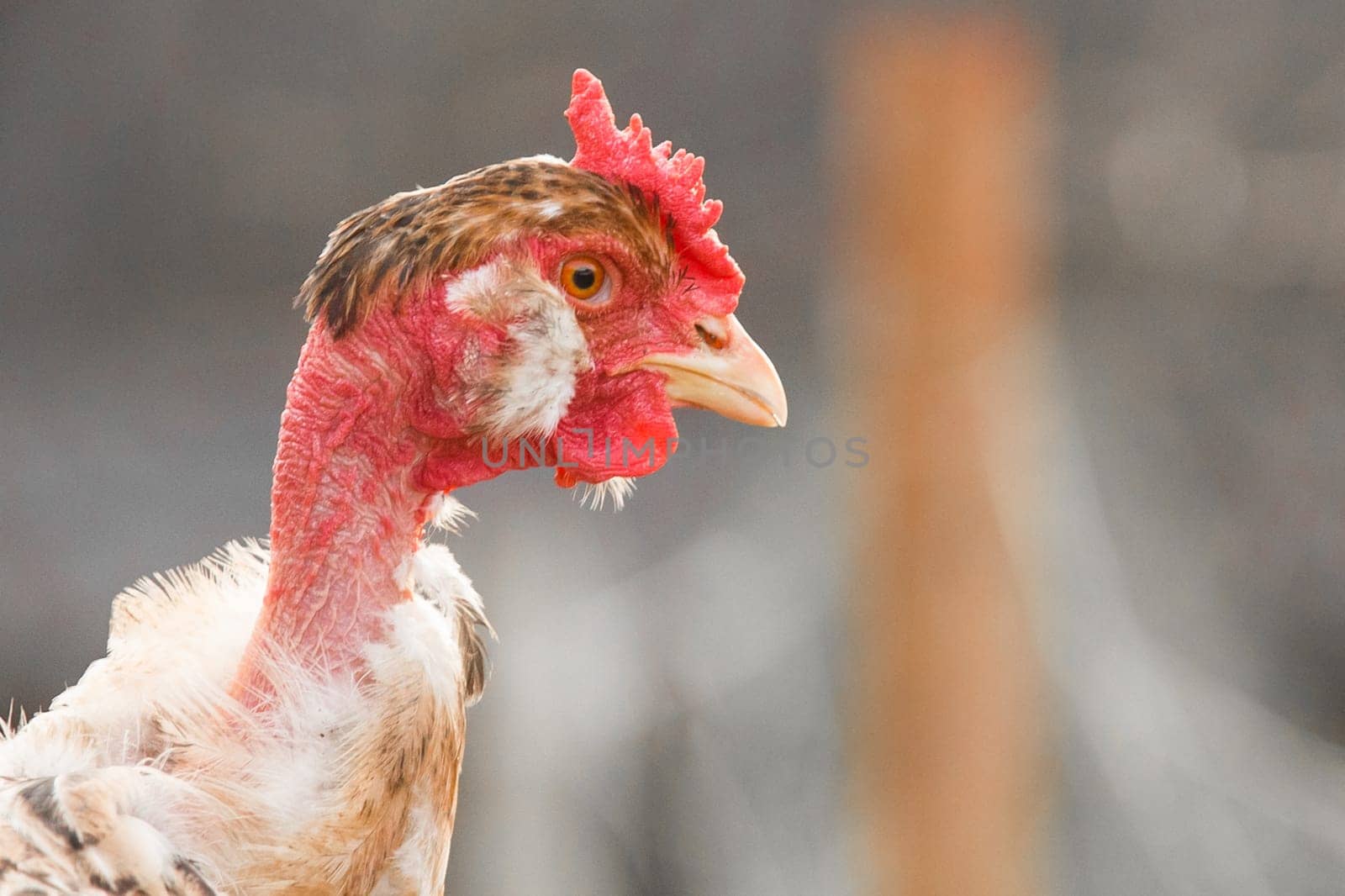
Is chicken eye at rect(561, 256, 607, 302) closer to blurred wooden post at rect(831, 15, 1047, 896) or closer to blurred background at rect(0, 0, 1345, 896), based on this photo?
blurred wooden post at rect(831, 15, 1047, 896)

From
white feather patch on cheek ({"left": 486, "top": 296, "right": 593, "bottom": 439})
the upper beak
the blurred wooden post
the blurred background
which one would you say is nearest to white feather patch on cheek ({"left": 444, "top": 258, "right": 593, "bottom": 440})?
white feather patch on cheek ({"left": 486, "top": 296, "right": 593, "bottom": 439})

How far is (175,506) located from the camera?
3.75 metres

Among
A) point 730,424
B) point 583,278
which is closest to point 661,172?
point 583,278

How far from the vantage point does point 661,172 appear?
1482 mm

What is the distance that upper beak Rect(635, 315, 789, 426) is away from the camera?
1.47 meters

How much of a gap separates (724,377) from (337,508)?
0.47 meters

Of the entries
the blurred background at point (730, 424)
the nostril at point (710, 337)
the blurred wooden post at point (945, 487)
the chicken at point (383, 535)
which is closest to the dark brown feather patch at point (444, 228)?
the chicken at point (383, 535)

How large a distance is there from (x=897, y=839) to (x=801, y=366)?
1.75 m

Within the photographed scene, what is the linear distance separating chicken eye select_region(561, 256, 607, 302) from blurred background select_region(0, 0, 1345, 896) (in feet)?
5.70

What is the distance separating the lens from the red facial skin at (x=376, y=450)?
1.32 m

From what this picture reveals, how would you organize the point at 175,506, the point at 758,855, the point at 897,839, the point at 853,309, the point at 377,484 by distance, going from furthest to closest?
the point at 175,506 → the point at 758,855 → the point at 853,309 → the point at 897,839 → the point at 377,484

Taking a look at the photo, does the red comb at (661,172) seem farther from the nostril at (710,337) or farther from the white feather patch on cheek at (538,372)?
the white feather patch on cheek at (538,372)

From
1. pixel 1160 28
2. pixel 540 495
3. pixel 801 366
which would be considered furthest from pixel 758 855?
pixel 1160 28

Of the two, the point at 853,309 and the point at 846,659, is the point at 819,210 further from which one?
the point at 846,659
